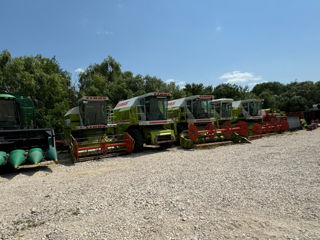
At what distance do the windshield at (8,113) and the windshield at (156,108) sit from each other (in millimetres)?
6131

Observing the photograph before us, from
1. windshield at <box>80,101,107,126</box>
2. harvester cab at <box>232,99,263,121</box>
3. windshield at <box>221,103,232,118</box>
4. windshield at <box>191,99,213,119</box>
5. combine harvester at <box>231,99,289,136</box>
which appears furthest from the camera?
harvester cab at <box>232,99,263,121</box>

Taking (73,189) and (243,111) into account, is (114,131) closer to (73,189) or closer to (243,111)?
(73,189)

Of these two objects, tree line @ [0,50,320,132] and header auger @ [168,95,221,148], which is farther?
tree line @ [0,50,320,132]

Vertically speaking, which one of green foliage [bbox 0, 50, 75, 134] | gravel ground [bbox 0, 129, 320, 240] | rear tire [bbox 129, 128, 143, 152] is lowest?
gravel ground [bbox 0, 129, 320, 240]

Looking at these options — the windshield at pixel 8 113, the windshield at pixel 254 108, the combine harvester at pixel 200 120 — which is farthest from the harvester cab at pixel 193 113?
the windshield at pixel 8 113

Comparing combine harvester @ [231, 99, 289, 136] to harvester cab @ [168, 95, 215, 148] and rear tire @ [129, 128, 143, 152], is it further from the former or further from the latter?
rear tire @ [129, 128, 143, 152]

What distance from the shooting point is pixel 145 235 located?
2.73 meters

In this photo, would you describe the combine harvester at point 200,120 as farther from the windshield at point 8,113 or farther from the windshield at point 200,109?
the windshield at point 8,113

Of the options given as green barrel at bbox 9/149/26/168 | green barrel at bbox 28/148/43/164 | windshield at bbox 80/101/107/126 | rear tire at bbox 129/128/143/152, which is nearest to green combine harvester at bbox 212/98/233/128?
rear tire at bbox 129/128/143/152

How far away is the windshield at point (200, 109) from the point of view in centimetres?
1455

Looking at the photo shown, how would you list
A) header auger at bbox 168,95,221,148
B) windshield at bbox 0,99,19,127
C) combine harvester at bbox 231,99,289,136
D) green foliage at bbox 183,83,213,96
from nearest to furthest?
windshield at bbox 0,99,19,127, header auger at bbox 168,95,221,148, combine harvester at bbox 231,99,289,136, green foliage at bbox 183,83,213,96

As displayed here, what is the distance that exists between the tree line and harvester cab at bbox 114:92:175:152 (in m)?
1.38

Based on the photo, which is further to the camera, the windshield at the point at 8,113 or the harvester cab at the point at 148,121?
the harvester cab at the point at 148,121

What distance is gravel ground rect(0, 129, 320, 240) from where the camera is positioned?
2.80 metres
